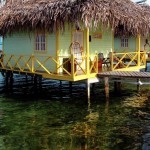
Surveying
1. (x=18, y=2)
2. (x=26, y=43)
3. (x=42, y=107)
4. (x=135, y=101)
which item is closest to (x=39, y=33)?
(x=26, y=43)

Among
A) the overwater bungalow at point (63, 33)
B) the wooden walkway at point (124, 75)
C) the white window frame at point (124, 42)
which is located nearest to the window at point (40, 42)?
the overwater bungalow at point (63, 33)

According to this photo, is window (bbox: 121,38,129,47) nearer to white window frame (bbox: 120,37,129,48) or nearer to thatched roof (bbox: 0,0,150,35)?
white window frame (bbox: 120,37,129,48)

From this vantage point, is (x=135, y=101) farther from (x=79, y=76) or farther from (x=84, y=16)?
(x=84, y=16)

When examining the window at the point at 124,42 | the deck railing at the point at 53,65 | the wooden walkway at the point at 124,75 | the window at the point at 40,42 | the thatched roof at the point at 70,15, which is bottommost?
the wooden walkway at the point at 124,75

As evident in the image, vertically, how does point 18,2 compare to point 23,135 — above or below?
above

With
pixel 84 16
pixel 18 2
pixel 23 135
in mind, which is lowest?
pixel 23 135

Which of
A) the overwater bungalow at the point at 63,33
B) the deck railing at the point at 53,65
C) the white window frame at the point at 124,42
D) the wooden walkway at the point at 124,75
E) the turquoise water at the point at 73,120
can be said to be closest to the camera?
the turquoise water at the point at 73,120

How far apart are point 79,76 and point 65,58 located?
1.91m

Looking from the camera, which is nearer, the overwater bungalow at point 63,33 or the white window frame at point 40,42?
the overwater bungalow at point 63,33

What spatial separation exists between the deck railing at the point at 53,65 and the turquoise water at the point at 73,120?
1.55 metres

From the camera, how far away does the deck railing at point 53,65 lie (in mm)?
15094

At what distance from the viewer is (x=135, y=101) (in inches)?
646

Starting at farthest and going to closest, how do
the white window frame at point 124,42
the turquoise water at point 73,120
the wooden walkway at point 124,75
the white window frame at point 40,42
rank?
the white window frame at point 124,42 < the white window frame at point 40,42 < the wooden walkway at point 124,75 < the turquoise water at point 73,120

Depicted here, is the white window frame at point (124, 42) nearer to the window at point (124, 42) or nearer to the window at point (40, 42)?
the window at point (124, 42)
